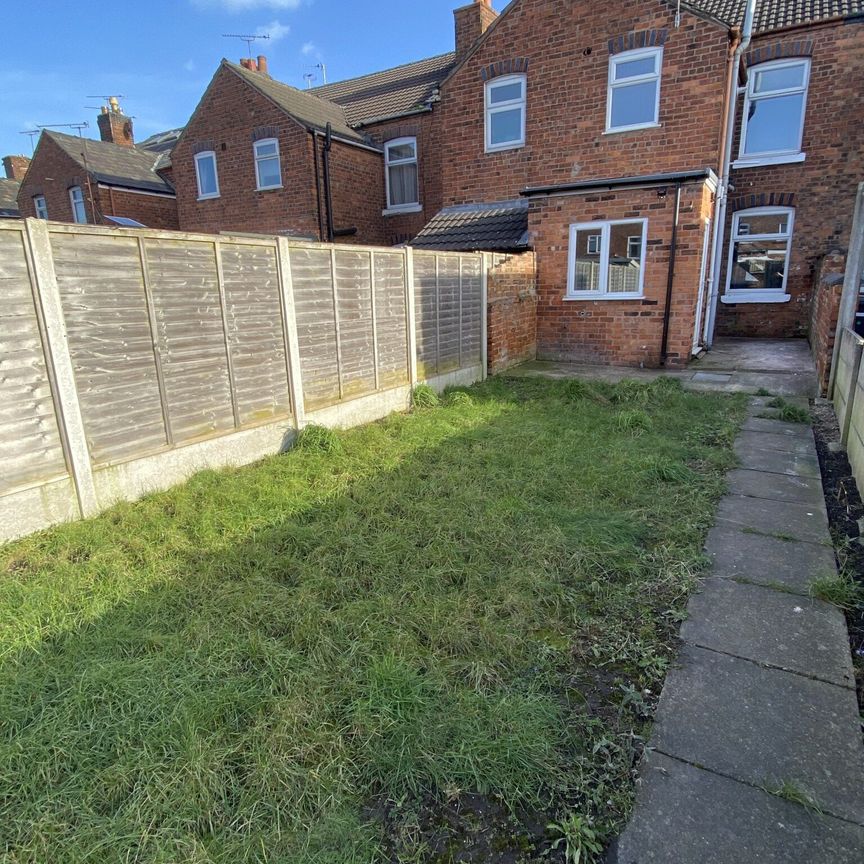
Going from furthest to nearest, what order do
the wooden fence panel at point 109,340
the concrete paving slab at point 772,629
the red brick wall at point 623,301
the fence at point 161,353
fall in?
1. the red brick wall at point 623,301
2. the wooden fence panel at point 109,340
3. the fence at point 161,353
4. the concrete paving slab at point 772,629

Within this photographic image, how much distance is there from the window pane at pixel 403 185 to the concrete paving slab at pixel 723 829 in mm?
15764

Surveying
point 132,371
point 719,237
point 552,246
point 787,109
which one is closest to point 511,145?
point 552,246

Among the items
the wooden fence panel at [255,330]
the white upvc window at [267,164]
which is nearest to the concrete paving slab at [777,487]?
the wooden fence panel at [255,330]

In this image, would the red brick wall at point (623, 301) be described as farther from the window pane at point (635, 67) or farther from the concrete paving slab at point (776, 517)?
the concrete paving slab at point (776, 517)

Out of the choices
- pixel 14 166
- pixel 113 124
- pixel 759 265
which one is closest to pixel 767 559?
pixel 759 265

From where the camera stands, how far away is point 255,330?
4961 mm

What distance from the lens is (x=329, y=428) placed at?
5883mm

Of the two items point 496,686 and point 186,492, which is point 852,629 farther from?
point 186,492

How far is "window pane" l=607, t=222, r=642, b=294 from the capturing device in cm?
949

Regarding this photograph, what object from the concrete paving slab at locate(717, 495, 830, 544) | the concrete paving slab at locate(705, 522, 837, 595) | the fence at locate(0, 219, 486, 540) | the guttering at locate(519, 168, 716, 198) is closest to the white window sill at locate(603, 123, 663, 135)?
the guttering at locate(519, 168, 716, 198)

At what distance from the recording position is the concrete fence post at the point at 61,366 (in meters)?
3.44

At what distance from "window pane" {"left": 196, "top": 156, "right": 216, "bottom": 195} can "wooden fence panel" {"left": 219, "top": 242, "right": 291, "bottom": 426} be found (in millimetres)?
13654

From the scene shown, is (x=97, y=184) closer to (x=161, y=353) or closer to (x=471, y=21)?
(x=471, y=21)

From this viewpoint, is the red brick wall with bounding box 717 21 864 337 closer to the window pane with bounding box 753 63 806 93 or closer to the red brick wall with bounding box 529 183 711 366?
the window pane with bounding box 753 63 806 93
